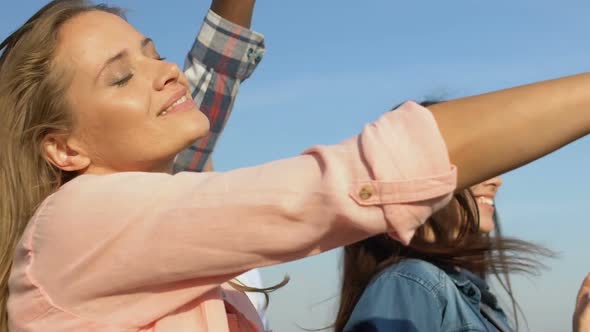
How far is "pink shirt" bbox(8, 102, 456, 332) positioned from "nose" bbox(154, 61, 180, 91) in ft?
1.02

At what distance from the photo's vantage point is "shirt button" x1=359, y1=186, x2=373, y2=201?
4.13ft

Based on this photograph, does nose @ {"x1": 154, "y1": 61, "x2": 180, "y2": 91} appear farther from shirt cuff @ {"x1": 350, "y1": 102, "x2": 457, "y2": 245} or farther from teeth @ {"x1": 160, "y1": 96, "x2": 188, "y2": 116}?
shirt cuff @ {"x1": 350, "y1": 102, "x2": 457, "y2": 245}

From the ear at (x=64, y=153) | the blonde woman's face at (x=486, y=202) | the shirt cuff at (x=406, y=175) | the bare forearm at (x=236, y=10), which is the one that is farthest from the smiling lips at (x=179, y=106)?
the blonde woman's face at (x=486, y=202)

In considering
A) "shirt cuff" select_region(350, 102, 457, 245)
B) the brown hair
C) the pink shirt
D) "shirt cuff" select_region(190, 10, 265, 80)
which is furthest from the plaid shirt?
"shirt cuff" select_region(350, 102, 457, 245)

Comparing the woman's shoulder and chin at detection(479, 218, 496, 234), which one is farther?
chin at detection(479, 218, 496, 234)

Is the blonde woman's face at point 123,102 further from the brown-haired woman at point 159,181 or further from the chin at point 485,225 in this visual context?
the chin at point 485,225

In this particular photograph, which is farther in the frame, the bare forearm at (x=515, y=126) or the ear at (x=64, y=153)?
the ear at (x=64, y=153)

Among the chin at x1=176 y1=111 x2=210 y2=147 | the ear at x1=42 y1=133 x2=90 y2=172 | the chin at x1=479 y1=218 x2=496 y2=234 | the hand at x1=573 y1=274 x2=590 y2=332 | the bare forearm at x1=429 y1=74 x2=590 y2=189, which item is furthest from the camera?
the chin at x1=479 y1=218 x2=496 y2=234

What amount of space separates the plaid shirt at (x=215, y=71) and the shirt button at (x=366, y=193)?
1.96 meters

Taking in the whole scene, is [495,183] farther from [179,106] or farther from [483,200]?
[179,106]

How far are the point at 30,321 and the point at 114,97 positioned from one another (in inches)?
20.9

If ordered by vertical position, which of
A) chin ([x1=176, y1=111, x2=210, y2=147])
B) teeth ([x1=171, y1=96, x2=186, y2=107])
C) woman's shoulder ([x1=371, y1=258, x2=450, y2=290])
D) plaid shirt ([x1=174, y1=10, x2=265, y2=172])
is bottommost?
woman's shoulder ([x1=371, y1=258, x2=450, y2=290])

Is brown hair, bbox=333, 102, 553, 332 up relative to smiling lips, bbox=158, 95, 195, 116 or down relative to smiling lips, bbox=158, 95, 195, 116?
down

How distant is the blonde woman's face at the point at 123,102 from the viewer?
1792 mm
